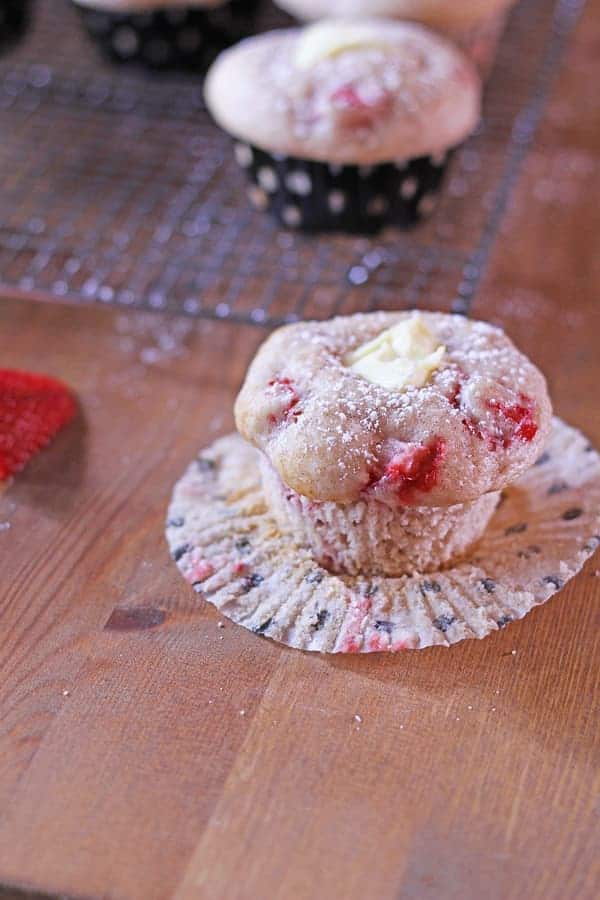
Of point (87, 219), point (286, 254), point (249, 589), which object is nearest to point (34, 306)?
point (87, 219)

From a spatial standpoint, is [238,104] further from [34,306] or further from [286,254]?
[34,306]

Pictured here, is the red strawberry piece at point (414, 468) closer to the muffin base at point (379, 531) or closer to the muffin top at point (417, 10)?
the muffin base at point (379, 531)

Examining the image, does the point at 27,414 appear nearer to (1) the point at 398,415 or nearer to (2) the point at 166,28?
(1) the point at 398,415

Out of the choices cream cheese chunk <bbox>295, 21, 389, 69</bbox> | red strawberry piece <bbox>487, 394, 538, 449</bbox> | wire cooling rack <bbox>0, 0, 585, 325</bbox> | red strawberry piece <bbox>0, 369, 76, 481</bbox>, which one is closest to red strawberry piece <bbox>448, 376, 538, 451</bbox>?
red strawberry piece <bbox>487, 394, 538, 449</bbox>

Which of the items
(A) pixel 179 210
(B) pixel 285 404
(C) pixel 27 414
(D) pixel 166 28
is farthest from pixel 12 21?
(B) pixel 285 404

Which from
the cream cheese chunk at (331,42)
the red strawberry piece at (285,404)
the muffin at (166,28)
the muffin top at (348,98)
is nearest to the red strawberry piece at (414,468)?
the red strawberry piece at (285,404)

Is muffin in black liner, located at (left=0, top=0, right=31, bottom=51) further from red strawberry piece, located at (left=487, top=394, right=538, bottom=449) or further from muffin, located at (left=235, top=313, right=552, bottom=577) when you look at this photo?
red strawberry piece, located at (left=487, top=394, right=538, bottom=449)
